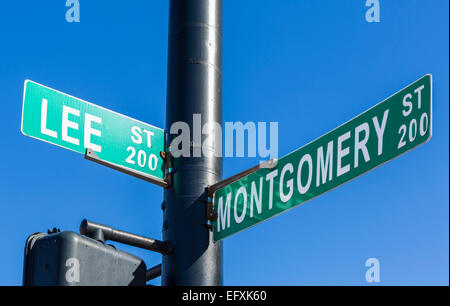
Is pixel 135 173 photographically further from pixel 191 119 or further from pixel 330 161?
pixel 330 161

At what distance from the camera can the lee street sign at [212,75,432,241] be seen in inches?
164

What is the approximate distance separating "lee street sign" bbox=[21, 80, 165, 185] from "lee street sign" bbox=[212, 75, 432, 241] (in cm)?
63

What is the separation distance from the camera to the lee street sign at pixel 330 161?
4172 millimetres

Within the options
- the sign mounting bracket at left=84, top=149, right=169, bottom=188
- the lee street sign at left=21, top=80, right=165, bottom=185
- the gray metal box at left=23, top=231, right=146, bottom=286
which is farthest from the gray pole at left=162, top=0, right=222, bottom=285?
the gray metal box at left=23, top=231, right=146, bottom=286

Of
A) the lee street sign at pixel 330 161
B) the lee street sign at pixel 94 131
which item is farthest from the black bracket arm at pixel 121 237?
the lee street sign at pixel 94 131

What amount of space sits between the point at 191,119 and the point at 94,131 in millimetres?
678

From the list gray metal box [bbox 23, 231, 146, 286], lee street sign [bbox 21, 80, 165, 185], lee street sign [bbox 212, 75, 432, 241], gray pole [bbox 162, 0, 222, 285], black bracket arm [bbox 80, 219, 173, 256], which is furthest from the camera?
lee street sign [bbox 21, 80, 165, 185]

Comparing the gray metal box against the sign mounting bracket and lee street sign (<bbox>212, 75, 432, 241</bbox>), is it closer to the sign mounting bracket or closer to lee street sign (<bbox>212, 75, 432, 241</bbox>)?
lee street sign (<bbox>212, 75, 432, 241</bbox>)

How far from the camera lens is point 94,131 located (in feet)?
17.6

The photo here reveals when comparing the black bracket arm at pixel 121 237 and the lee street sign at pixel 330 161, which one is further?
the black bracket arm at pixel 121 237

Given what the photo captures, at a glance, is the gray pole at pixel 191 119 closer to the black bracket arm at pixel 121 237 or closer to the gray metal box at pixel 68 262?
the black bracket arm at pixel 121 237

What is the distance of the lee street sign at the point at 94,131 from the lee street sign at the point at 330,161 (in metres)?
0.63

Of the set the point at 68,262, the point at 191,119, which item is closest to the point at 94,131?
the point at 191,119
